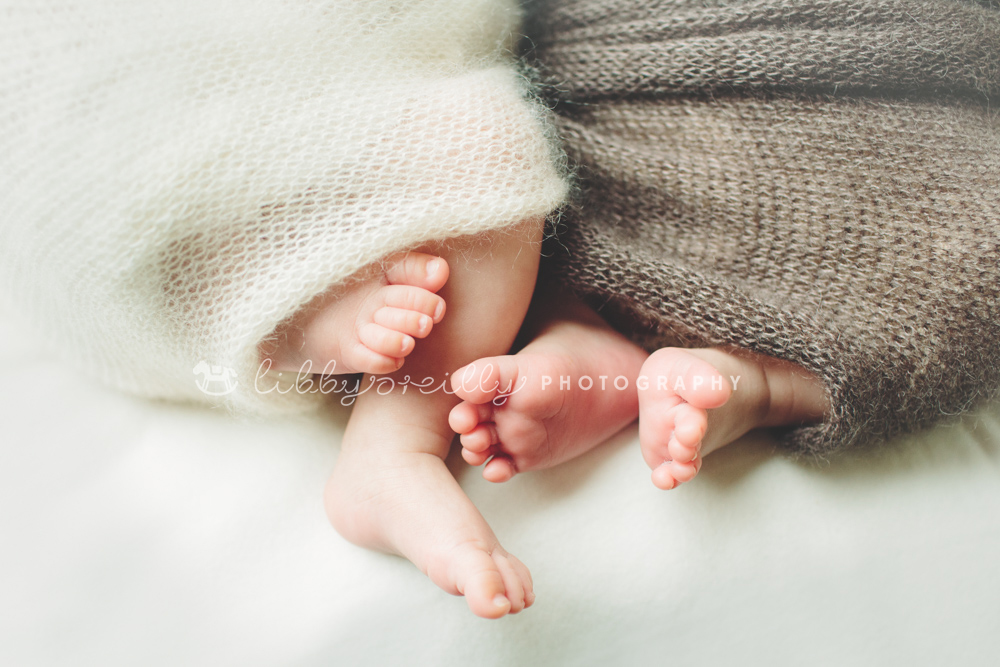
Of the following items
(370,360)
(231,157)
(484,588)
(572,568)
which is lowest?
(572,568)

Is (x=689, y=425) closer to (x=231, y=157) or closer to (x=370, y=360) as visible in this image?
(x=370, y=360)

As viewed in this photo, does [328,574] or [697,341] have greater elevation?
[697,341]

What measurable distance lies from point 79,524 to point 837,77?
0.78m

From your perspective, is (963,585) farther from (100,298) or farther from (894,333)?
(100,298)

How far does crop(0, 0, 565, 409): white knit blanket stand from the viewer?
0.43 meters

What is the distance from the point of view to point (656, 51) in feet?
1.81

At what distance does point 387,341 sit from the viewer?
0.43m

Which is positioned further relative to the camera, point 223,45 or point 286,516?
point 286,516

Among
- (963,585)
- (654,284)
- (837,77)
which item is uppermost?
(837,77)

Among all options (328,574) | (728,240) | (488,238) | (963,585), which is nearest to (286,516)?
(328,574)

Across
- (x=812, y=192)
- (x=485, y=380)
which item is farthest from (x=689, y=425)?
(x=812, y=192)

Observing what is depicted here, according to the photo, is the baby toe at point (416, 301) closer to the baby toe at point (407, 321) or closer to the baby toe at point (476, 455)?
the baby toe at point (407, 321)

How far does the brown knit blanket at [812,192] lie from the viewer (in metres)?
0.50

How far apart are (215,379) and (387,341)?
20cm
